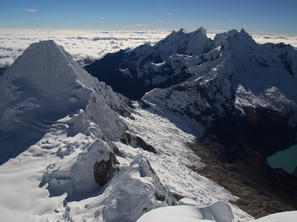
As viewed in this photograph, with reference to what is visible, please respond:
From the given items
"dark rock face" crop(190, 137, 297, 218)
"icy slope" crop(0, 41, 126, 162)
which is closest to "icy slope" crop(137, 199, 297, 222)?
"icy slope" crop(0, 41, 126, 162)

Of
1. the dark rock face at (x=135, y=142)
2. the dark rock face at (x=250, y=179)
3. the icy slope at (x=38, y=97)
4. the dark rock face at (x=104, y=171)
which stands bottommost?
the dark rock face at (x=250, y=179)

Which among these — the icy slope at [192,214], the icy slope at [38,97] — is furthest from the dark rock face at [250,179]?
the icy slope at [192,214]

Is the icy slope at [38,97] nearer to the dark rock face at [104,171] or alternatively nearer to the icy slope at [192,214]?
the dark rock face at [104,171]

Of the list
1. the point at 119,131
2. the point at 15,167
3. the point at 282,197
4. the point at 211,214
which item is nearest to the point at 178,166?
the point at 119,131

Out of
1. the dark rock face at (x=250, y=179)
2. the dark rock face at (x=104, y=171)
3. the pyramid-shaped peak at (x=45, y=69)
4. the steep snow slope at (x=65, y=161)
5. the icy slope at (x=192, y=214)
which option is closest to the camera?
the icy slope at (x=192, y=214)

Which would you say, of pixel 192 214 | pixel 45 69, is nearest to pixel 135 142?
pixel 45 69

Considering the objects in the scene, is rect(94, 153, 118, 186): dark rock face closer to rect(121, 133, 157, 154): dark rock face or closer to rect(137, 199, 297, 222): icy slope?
rect(137, 199, 297, 222): icy slope

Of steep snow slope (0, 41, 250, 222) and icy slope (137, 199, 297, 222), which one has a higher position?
icy slope (137, 199, 297, 222)

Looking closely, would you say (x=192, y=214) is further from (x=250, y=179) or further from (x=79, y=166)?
(x=250, y=179)
